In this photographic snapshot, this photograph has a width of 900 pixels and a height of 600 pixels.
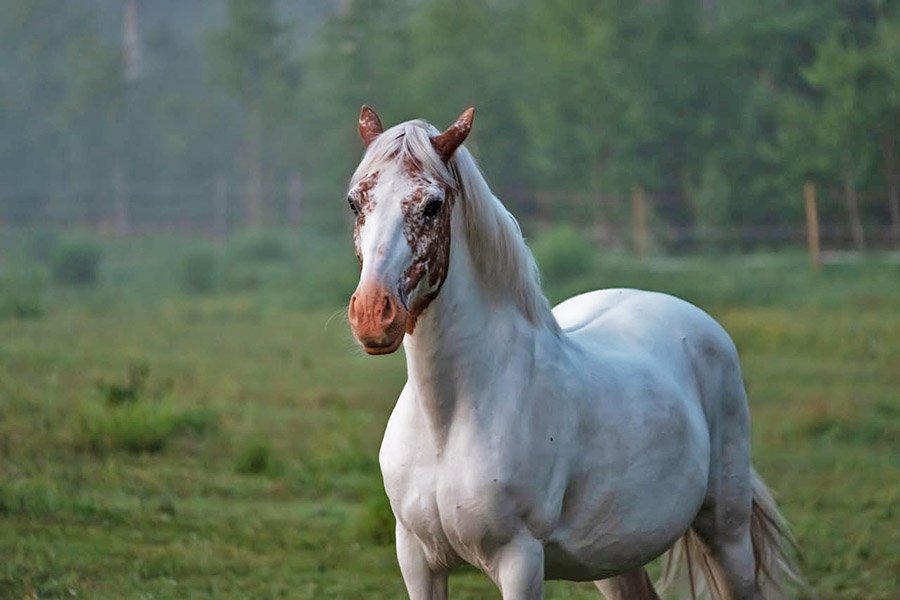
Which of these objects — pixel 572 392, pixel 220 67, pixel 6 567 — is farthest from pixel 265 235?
pixel 572 392

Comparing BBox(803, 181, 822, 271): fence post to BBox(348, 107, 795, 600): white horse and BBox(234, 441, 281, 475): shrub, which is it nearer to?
BBox(234, 441, 281, 475): shrub

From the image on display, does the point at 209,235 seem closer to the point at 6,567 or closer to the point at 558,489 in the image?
the point at 6,567

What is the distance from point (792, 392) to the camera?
12.7m

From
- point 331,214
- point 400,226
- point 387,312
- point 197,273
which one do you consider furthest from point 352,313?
point 331,214

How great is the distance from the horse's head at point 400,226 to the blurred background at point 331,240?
2881 mm

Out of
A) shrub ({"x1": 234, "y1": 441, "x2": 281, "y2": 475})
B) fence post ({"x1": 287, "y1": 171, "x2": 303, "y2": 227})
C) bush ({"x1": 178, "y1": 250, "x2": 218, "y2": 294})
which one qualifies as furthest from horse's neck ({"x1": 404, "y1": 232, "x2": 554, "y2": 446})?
fence post ({"x1": 287, "y1": 171, "x2": 303, "y2": 227})

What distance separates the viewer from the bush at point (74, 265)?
2575 centimetres

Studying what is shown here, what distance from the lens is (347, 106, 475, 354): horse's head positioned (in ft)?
12.5

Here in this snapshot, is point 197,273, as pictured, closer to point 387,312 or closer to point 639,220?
point 639,220

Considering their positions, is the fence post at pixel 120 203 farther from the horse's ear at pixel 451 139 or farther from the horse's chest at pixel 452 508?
the horse's ear at pixel 451 139

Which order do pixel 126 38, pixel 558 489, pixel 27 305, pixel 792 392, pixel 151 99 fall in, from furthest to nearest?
1. pixel 126 38
2. pixel 151 99
3. pixel 27 305
4. pixel 792 392
5. pixel 558 489

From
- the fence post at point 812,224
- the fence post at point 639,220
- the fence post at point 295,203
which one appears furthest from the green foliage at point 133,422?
the fence post at point 295,203

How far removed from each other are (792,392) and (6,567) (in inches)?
296

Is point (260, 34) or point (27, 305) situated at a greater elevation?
point (260, 34)
